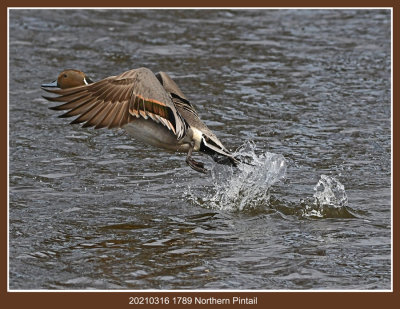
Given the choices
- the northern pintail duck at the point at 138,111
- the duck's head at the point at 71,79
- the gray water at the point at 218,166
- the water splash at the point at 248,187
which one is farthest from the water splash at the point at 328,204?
the duck's head at the point at 71,79

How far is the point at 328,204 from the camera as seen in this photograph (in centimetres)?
652

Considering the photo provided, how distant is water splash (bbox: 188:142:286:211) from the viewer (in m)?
6.66

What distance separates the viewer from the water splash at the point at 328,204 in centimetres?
643

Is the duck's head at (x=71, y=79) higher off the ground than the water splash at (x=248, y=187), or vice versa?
the duck's head at (x=71, y=79)

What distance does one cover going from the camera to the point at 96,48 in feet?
35.1

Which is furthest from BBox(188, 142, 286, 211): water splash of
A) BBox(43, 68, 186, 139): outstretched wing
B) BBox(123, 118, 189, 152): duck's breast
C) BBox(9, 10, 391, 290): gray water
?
BBox(43, 68, 186, 139): outstretched wing

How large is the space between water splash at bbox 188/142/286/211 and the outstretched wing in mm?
870

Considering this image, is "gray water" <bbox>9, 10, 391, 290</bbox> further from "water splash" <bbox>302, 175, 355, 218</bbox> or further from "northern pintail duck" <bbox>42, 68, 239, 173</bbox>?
"northern pintail duck" <bbox>42, 68, 239, 173</bbox>

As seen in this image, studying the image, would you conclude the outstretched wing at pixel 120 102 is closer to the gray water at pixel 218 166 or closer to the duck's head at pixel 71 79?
the duck's head at pixel 71 79

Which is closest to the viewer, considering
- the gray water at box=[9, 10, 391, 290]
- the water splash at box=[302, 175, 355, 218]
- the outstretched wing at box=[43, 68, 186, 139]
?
the gray water at box=[9, 10, 391, 290]

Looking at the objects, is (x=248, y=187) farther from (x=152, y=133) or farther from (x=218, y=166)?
(x=152, y=133)

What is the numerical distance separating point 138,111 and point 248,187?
4.57 ft

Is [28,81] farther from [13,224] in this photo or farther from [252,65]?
[13,224]

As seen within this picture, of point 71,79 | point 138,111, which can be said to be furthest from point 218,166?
point 71,79
